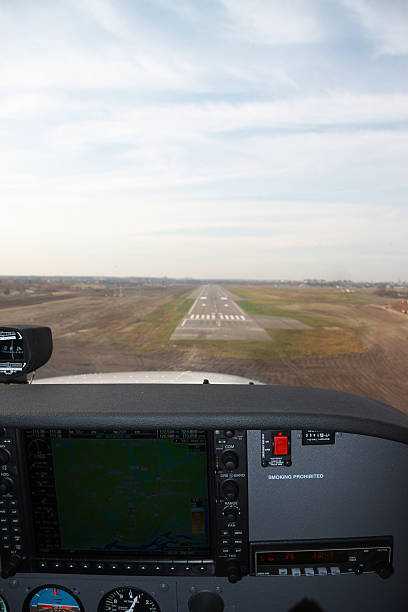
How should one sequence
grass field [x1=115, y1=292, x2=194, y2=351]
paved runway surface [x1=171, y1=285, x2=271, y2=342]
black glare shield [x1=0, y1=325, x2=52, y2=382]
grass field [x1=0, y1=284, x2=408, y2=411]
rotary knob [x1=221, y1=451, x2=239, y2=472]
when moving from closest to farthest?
rotary knob [x1=221, y1=451, x2=239, y2=472], black glare shield [x1=0, y1=325, x2=52, y2=382], grass field [x1=0, y1=284, x2=408, y2=411], grass field [x1=115, y1=292, x2=194, y2=351], paved runway surface [x1=171, y1=285, x2=271, y2=342]

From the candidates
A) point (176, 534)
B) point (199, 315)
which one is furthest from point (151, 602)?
point (199, 315)

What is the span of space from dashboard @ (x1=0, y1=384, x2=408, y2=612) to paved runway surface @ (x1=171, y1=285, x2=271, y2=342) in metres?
4.46

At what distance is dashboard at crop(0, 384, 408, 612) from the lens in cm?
127

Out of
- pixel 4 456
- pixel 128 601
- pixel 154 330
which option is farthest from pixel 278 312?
pixel 4 456

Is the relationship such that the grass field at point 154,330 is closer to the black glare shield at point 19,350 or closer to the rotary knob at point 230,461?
the black glare shield at point 19,350

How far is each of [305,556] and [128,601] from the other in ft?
2.07

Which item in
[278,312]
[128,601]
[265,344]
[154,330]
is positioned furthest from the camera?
[278,312]

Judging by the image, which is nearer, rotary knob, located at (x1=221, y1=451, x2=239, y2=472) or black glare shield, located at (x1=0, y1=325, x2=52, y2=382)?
rotary knob, located at (x1=221, y1=451, x2=239, y2=472)

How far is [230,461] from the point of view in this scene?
4.13 feet

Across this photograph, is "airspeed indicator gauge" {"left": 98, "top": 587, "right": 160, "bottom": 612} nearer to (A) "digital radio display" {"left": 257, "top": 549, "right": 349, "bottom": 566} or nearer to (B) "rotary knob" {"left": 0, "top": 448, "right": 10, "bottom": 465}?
(A) "digital radio display" {"left": 257, "top": 549, "right": 349, "bottom": 566}

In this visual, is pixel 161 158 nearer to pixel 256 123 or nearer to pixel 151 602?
pixel 256 123

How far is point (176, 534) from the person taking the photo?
1339 mm

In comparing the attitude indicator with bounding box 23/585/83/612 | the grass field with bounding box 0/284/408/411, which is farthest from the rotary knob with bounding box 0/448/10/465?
the grass field with bounding box 0/284/408/411

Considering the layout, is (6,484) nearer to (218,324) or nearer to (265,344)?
(265,344)
